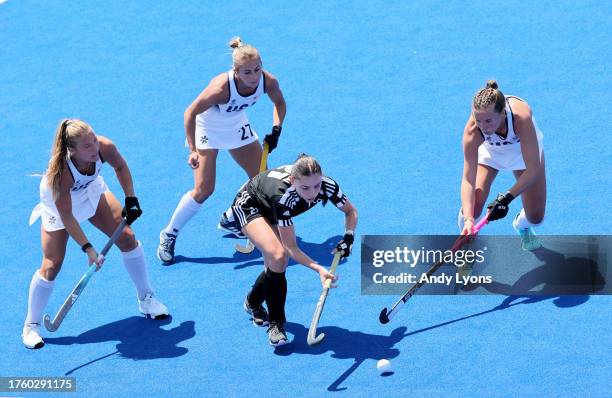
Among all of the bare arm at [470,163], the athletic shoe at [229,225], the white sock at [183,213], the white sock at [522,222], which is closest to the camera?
the bare arm at [470,163]

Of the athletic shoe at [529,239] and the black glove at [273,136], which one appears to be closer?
the athletic shoe at [529,239]

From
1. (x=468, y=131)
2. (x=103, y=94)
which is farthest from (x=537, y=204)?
(x=103, y=94)

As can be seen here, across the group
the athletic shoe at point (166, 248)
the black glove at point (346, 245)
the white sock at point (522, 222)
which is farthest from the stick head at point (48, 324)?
the white sock at point (522, 222)

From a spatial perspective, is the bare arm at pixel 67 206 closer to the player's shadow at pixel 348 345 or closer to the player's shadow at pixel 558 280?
the player's shadow at pixel 348 345

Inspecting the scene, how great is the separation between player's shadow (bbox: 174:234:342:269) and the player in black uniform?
102 centimetres

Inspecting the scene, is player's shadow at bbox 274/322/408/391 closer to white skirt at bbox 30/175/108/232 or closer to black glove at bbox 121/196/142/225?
black glove at bbox 121/196/142/225

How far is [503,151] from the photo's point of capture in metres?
7.30

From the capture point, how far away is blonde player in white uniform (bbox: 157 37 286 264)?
777cm

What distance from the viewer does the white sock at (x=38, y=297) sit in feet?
23.5

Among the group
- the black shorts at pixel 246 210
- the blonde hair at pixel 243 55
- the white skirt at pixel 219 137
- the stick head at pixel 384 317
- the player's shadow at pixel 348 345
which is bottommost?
the player's shadow at pixel 348 345

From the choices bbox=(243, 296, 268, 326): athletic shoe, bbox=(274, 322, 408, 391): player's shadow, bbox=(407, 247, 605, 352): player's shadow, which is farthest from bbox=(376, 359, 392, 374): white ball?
bbox=(243, 296, 268, 326): athletic shoe

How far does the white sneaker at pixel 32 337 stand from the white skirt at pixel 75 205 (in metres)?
0.75

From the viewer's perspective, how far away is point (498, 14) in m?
11.4

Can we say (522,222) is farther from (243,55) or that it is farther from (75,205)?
(75,205)
